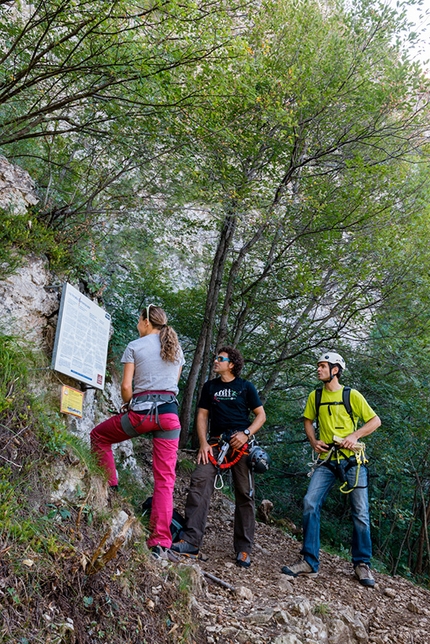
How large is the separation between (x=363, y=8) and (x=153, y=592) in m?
9.48

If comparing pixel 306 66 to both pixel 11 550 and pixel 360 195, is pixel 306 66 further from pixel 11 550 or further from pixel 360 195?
pixel 11 550

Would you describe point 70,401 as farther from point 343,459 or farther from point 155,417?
point 343,459

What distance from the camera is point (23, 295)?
5148 millimetres

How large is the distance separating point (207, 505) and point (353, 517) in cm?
158

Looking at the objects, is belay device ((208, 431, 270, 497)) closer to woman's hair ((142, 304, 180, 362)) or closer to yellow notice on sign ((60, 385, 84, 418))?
woman's hair ((142, 304, 180, 362))

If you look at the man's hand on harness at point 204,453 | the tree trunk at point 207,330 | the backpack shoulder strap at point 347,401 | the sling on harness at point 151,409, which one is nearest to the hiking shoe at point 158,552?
the sling on harness at point 151,409

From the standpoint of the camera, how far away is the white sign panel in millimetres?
4586

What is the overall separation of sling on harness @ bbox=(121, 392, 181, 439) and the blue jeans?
1.86m

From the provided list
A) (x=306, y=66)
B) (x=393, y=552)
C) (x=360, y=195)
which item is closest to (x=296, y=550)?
(x=360, y=195)

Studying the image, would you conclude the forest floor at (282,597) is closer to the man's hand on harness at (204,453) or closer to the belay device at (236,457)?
the belay device at (236,457)

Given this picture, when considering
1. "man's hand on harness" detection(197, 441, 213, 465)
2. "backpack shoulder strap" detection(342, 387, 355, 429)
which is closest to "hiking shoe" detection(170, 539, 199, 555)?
"man's hand on harness" detection(197, 441, 213, 465)

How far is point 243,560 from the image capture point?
5176 mm

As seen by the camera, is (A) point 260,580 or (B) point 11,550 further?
(A) point 260,580

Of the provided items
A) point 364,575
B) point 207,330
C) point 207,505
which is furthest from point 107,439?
point 207,330
